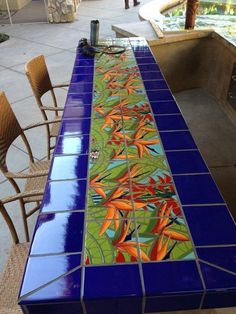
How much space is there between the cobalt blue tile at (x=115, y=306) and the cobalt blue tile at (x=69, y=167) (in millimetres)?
523

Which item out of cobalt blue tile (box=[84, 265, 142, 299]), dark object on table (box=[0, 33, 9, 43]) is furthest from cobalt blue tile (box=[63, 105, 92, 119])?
dark object on table (box=[0, 33, 9, 43])

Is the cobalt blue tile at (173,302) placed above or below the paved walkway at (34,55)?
above

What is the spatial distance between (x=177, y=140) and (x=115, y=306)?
840mm

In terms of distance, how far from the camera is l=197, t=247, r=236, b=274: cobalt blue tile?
2.90 ft

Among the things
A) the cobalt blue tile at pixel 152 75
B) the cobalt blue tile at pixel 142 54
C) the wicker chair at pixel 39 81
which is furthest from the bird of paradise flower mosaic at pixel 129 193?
the cobalt blue tile at pixel 142 54

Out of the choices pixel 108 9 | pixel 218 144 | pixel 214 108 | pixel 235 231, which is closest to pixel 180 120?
pixel 235 231

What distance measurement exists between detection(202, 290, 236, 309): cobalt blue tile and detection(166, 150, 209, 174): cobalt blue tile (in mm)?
521

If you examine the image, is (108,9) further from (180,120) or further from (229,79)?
(180,120)

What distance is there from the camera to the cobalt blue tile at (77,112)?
1667mm

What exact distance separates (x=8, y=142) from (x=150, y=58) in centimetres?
134

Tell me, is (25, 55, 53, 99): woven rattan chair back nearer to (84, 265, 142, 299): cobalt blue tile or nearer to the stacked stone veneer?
(84, 265, 142, 299): cobalt blue tile

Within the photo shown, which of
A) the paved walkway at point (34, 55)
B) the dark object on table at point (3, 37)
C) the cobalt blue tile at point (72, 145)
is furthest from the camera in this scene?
the dark object on table at point (3, 37)

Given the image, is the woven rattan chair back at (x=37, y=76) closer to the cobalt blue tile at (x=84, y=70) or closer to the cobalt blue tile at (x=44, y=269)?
the cobalt blue tile at (x=84, y=70)

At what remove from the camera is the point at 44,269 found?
34.6 inches
